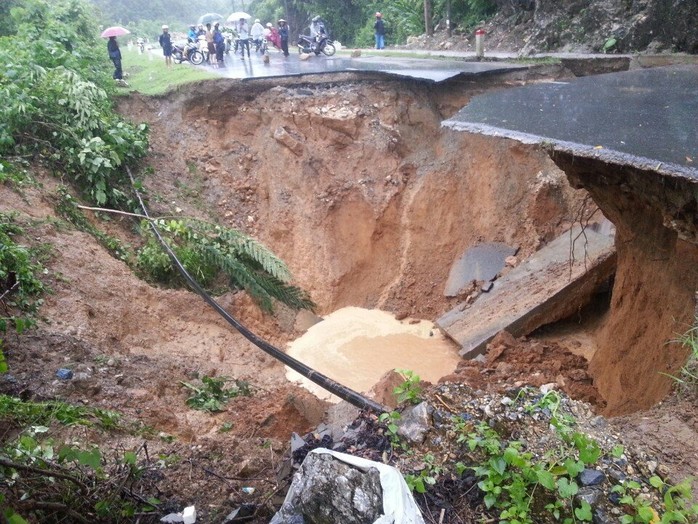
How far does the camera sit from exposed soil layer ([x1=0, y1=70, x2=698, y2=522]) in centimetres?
595

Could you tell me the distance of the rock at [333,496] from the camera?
2287 millimetres

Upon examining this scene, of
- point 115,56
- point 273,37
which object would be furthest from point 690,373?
point 273,37

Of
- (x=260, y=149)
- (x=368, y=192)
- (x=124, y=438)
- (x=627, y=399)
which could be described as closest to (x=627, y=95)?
(x=627, y=399)

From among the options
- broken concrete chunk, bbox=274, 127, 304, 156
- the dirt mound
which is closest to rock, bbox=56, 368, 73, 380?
the dirt mound

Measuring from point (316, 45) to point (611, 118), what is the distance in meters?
11.6

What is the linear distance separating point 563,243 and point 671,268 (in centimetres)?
327

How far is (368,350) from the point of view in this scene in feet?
27.8

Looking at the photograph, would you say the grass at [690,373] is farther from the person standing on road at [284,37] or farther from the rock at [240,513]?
the person standing on road at [284,37]

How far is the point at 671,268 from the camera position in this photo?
187 inches

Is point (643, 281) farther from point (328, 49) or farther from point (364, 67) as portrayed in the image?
point (328, 49)

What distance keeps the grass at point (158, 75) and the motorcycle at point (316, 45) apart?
2.91 meters

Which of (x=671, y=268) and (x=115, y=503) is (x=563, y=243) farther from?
(x=115, y=503)

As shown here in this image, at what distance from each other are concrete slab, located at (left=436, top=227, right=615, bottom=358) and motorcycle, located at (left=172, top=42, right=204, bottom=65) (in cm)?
1009

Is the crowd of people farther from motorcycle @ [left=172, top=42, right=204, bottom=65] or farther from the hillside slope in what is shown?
the hillside slope
